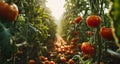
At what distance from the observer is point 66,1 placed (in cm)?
814

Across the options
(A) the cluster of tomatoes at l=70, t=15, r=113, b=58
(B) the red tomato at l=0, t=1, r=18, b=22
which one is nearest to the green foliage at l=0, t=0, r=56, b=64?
(B) the red tomato at l=0, t=1, r=18, b=22

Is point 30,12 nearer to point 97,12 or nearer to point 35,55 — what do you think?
point 97,12

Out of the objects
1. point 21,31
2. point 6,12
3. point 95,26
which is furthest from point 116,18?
point 21,31

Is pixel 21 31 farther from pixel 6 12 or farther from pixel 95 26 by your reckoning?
pixel 6 12

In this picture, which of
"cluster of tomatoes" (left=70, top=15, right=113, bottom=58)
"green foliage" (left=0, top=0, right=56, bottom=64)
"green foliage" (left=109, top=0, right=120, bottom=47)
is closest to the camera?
"green foliage" (left=109, top=0, right=120, bottom=47)

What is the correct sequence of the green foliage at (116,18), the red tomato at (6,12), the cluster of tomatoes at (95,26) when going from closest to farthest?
the green foliage at (116,18) < the red tomato at (6,12) < the cluster of tomatoes at (95,26)

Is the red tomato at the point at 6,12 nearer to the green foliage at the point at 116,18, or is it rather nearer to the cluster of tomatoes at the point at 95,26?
the cluster of tomatoes at the point at 95,26

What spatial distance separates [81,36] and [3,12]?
621 cm

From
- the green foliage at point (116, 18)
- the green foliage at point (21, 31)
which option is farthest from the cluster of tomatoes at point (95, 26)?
the green foliage at point (116, 18)

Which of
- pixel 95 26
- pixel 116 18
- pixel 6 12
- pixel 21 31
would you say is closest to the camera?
pixel 116 18

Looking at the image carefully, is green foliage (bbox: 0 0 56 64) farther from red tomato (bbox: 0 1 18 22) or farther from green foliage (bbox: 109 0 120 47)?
green foliage (bbox: 109 0 120 47)

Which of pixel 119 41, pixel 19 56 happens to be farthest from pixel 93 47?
pixel 19 56

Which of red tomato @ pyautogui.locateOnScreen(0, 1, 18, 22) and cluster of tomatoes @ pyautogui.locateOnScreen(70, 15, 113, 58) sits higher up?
red tomato @ pyautogui.locateOnScreen(0, 1, 18, 22)

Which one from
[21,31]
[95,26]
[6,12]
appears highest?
[6,12]
